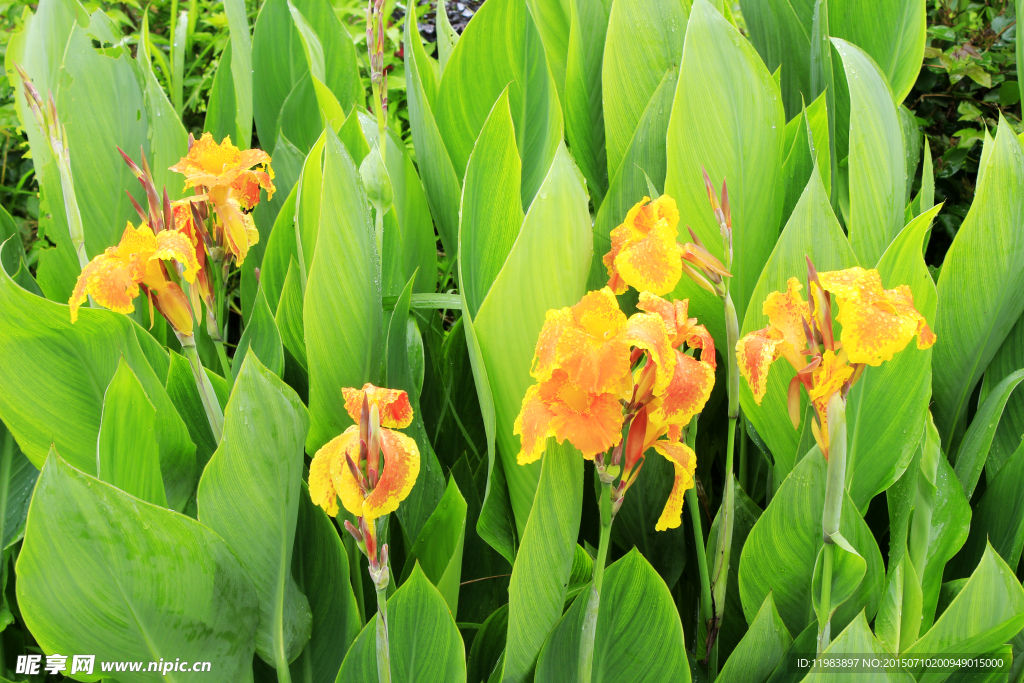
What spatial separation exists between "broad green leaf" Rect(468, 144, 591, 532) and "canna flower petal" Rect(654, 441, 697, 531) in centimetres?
10

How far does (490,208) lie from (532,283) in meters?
0.11

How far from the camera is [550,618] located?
53cm

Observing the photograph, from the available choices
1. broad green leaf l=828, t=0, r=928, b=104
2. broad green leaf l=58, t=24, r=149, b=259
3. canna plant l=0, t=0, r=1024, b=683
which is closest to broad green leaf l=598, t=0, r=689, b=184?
canna plant l=0, t=0, r=1024, b=683

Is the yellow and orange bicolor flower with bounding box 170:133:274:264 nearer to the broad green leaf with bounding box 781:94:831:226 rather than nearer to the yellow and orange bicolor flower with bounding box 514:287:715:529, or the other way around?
the yellow and orange bicolor flower with bounding box 514:287:715:529

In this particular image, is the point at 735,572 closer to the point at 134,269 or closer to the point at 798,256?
the point at 798,256

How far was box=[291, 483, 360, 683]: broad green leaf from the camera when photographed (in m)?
0.60

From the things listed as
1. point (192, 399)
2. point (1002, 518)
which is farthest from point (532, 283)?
point (1002, 518)

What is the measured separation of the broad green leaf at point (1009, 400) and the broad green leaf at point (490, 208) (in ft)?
1.68

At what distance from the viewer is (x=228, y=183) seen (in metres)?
0.63

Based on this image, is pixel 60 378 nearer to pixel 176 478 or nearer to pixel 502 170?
pixel 176 478

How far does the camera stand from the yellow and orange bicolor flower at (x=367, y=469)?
0.39 metres

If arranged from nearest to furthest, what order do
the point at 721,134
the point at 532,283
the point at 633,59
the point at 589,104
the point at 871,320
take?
the point at 871,320, the point at 532,283, the point at 721,134, the point at 633,59, the point at 589,104

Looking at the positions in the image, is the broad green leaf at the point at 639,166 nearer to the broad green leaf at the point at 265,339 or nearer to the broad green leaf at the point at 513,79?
the broad green leaf at the point at 513,79

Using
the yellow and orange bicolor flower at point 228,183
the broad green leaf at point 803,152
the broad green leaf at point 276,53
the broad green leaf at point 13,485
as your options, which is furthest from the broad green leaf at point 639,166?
the broad green leaf at point 13,485
